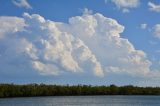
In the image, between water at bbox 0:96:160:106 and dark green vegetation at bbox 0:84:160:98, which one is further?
dark green vegetation at bbox 0:84:160:98

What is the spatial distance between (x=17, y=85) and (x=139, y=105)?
229 ft

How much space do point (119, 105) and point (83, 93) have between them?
260 feet

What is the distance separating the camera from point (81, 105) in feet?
369

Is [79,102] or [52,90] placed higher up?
[52,90]

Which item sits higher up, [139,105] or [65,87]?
[65,87]

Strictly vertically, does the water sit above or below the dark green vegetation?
below

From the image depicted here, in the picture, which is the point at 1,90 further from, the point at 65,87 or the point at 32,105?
the point at 32,105

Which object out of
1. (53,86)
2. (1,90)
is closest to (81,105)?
(1,90)

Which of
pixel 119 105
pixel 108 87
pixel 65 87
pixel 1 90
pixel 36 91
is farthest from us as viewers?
pixel 108 87

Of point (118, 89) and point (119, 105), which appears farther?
point (118, 89)

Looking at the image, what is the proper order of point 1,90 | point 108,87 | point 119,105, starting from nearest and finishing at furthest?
point 119,105, point 1,90, point 108,87

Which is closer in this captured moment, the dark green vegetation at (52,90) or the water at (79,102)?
the water at (79,102)

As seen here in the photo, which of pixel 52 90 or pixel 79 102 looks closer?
pixel 79 102

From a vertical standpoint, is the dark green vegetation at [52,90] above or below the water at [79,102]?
above
